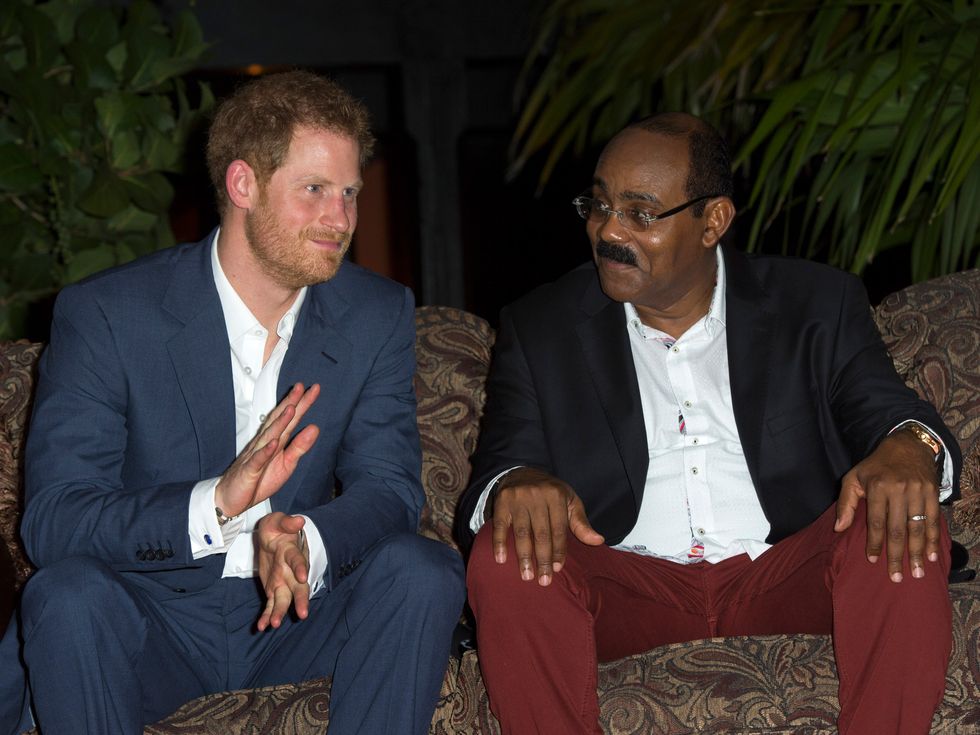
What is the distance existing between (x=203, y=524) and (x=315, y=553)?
18 cm

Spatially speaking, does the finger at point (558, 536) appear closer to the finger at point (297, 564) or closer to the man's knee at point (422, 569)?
the man's knee at point (422, 569)

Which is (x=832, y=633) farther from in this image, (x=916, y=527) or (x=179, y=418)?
(x=179, y=418)

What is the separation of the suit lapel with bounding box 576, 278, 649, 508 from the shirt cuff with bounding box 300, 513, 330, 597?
60 centimetres

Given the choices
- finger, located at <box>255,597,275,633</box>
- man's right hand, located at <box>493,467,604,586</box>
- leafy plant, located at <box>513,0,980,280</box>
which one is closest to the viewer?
finger, located at <box>255,597,275,633</box>

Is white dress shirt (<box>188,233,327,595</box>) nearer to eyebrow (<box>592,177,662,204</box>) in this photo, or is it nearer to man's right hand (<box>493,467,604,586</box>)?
man's right hand (<box>493,467,604,586</box>)

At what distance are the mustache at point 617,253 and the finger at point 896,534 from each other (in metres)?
0.67

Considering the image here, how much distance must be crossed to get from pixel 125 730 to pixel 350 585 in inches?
16.4

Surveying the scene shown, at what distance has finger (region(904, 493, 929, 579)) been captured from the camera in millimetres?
1890

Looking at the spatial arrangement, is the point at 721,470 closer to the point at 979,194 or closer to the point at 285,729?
the point at 285,729

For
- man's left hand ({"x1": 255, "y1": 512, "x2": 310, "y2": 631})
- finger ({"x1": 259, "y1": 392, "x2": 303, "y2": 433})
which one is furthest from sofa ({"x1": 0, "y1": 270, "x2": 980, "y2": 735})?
finger ({"x1": 259, "y1": 392, "x2": 303, "y2": 433})

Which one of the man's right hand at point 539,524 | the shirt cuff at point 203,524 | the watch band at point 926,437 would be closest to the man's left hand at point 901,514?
the watch band at point 926,437

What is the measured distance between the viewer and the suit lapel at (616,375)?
2.26 m

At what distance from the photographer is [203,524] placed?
1896mm

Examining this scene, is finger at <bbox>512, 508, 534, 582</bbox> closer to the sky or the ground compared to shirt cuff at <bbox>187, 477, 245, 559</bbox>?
closer to the ground
